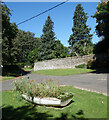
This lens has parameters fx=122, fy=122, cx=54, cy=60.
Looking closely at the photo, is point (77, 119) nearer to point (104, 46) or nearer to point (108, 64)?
point (108, 64)

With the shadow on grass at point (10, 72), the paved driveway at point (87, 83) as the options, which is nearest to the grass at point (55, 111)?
the paved driveway at point (87, 83)

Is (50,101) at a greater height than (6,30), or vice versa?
(6,30)

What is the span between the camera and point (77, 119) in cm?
346

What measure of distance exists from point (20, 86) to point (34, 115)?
231 cm

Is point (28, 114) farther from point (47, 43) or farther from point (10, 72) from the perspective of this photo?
point (47, 43)

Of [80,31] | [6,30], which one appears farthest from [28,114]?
[80,31]

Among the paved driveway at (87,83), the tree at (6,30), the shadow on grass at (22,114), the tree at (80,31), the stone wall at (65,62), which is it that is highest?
the tree at (80,31)

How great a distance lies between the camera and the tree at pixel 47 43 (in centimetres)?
3656

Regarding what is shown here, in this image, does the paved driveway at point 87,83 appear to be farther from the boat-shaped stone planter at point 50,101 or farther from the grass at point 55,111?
the boat-shaped stone planter at point 50,101

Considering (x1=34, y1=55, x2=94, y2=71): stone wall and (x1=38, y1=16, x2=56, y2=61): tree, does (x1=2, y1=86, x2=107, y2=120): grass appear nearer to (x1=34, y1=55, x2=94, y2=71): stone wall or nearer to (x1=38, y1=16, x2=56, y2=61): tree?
(x1=34, y1=55, x2=94, y2=71): stone wall

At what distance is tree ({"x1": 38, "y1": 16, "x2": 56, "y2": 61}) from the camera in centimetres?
3656

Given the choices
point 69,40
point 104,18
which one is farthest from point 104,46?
point 69,40

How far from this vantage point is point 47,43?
36938mm

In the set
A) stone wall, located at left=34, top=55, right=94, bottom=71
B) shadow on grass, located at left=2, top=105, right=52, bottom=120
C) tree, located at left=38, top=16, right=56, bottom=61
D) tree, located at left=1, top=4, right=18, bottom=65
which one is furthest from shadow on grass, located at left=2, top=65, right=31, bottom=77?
shadow on grass, located at left=2, top=105, right=52, bottom=120
